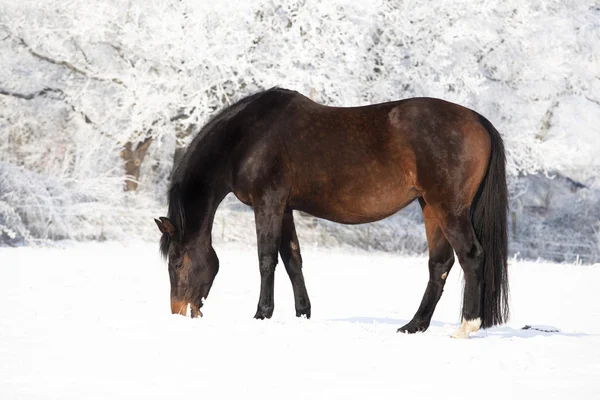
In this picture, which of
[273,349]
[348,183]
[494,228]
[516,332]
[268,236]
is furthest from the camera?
[516,332]

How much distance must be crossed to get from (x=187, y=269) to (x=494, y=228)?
8.89ft

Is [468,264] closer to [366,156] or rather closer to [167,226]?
[366,156]

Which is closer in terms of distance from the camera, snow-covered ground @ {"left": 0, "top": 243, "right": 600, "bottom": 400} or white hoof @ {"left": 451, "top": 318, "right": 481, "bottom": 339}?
snow-covered ground @ {"left": 0, "top": 243, "right": 600, "bottom": 400}

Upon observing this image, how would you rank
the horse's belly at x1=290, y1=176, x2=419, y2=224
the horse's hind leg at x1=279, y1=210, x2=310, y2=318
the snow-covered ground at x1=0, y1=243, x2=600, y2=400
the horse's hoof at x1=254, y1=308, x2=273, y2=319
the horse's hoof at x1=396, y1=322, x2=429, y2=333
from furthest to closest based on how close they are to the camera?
1. the horse's hind leg at x1=279, y1=210, x2=310, y2=318
2. the horse's hoof at x1=254, y1=308, x2=273, y2=319
3. the horse's hoof at x1=396, y1=322, x2=429, y2=333
4. the horse's belly at x1=290, y1=176, x2=419, y2=224
5. the snow-covered ground at x1=0, y1=243, x2=600, y2=400

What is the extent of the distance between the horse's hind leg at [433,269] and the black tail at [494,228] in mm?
354

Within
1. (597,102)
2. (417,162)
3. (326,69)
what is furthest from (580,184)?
(417,162)

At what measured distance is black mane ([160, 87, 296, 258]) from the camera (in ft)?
26.2

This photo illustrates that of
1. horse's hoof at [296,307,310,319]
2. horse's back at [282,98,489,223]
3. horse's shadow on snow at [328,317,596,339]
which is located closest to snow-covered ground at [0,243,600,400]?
horse's shadow on snow at [328,317,596,339]

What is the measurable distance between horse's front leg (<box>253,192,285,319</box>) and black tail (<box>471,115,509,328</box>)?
5.55 ft

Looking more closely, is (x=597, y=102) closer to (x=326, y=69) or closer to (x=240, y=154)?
(x=326, y=69)

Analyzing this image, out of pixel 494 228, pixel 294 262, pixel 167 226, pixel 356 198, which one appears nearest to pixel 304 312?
pixel 294 262

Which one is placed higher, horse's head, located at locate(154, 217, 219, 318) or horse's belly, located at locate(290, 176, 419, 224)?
horse's belly, located at locate(290, 176, 419, 224)

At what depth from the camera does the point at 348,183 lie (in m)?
7.76

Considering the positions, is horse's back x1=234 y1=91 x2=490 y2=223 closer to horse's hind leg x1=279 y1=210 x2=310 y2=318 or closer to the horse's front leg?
the horse's front leg
